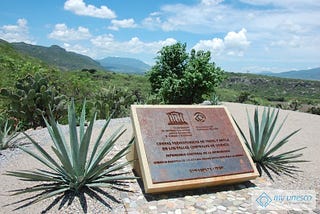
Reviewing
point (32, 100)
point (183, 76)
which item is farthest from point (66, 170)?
point (183, 76)

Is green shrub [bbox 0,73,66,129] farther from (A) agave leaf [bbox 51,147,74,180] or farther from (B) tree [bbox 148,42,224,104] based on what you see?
(B) tree [bbox 148,42,224,104]

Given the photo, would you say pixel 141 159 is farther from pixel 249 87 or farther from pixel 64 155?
pixel 249 87

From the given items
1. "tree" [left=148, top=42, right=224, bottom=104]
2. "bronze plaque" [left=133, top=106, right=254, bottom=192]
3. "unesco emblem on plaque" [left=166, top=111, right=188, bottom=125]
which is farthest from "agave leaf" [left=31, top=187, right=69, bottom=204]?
"tree" [left=148, top=42, right=224, bottom=104]

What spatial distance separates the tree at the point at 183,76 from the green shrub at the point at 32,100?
5.78 meters

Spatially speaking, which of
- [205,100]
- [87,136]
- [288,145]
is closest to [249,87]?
[205,100]

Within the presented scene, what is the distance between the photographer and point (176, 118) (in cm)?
497

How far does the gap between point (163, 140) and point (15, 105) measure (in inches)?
179

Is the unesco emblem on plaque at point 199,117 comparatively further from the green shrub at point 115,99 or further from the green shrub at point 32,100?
the green shrub at point 115,99

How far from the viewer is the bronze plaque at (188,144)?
4.36 metres

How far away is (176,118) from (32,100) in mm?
4051

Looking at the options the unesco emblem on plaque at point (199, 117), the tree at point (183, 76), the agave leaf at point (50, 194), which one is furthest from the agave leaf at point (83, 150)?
the tree at point (183, 76)

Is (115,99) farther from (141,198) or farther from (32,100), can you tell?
(141,198)

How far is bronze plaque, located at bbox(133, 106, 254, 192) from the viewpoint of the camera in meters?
4.36

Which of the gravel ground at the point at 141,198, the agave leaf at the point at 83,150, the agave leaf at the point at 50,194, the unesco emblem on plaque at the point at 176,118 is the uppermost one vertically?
the unesco emblem on plaque at the point at 176,118
